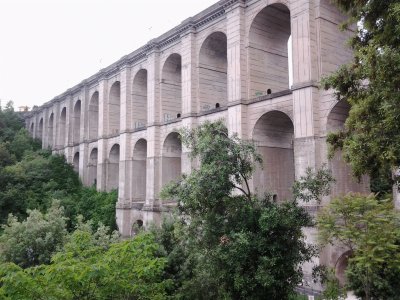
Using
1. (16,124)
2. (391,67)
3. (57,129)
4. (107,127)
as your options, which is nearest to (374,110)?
(391,67)

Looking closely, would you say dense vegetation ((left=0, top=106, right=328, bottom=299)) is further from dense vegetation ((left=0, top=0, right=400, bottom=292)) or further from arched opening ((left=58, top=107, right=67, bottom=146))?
arched opening ((left=58, top=107, right=67, bottom=146))

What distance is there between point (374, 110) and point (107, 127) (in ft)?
107

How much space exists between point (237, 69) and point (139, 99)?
47.4 feet

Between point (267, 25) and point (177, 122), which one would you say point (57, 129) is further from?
point (267, 25)

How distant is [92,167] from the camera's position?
41625 millimetres

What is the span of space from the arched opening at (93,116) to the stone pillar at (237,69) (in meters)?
23.1

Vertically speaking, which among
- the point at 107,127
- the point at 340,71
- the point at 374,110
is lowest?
the point at 374,110

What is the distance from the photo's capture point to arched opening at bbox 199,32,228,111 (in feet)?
89.7

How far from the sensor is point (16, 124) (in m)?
59.2

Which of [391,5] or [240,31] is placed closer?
[391,5]

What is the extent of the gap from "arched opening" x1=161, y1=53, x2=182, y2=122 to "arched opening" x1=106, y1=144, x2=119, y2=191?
9.41 meters

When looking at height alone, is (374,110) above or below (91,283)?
above

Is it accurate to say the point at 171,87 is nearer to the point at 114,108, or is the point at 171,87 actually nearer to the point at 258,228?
the point at 114,108

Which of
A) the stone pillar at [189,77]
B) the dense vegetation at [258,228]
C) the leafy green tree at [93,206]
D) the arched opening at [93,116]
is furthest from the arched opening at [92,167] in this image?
the dense vegetation at [258,228]
